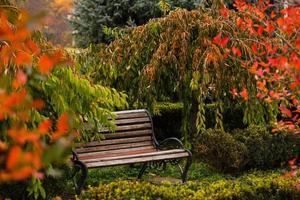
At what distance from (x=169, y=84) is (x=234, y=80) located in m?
0.99

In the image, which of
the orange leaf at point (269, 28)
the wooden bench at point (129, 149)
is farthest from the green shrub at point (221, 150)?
the orange leaf at point (269, 28)

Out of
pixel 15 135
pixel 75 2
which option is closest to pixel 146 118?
pixel 15 135

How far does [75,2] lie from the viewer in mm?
12648

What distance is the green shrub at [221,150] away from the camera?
644 centimetres

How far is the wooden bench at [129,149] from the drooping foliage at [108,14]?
500 centimetres

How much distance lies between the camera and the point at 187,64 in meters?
7.14

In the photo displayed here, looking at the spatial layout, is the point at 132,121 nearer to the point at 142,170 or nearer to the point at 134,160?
the point at 142,170

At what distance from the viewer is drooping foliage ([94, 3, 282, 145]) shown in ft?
22.5

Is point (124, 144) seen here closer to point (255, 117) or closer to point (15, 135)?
point (255, 117)

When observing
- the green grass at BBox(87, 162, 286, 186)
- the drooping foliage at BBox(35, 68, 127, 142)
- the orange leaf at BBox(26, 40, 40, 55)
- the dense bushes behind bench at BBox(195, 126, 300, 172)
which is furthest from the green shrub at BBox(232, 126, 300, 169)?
the orange leaf at BBox(26, 40, 40, 55)

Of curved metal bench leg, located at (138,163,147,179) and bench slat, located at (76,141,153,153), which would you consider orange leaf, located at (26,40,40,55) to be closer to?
bench slat, located at (76,141,153,153)

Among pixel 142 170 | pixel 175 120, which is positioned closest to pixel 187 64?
pixel 142 170

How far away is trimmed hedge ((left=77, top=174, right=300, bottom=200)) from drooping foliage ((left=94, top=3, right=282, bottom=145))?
215 cm

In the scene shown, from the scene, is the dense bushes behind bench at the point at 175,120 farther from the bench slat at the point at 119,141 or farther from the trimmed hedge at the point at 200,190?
the trimmed hedge at the point at 200,190
